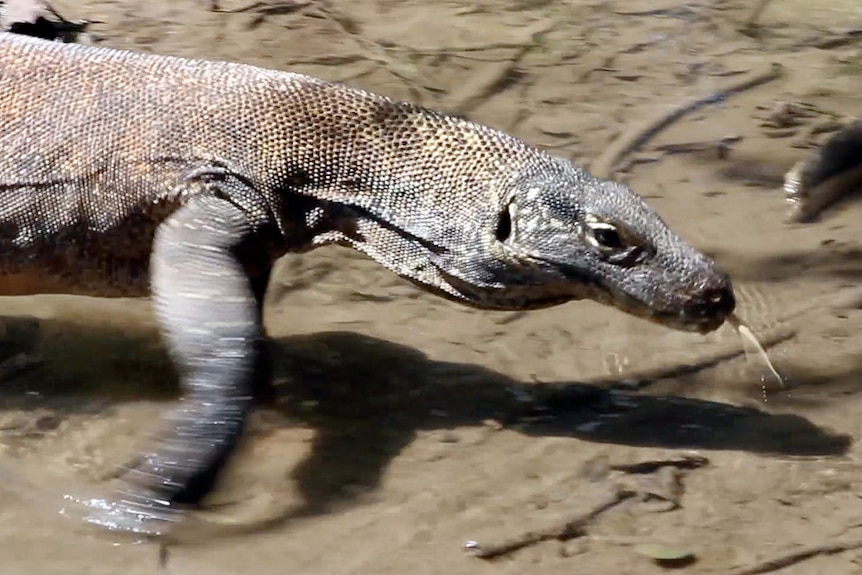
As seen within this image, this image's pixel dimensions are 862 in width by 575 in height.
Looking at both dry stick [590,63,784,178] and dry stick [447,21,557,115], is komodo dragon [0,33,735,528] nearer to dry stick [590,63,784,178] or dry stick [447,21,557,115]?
dry stick [590,63,784,178]

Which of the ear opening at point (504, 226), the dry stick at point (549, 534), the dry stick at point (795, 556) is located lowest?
the dry stick at point (549, 534)

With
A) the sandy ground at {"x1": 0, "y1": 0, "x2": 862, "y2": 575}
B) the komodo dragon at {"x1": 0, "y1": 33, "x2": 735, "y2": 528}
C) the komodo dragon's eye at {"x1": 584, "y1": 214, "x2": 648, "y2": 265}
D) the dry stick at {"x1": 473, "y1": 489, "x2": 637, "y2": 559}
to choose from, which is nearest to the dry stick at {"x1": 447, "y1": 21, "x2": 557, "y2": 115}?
the sandy ground at {"x1": 0, "y1": 0, "x2": 862, "y2": 575}

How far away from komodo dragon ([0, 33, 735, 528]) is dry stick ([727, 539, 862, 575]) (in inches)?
27.2

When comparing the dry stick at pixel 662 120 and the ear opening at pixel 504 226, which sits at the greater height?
the ear opening at pixel 504 226

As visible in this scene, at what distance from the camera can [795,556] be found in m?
3.19

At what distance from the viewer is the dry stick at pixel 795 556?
124 inches

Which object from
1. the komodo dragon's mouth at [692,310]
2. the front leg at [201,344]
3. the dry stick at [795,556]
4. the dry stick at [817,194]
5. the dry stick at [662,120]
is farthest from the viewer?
the dry stick at [662,120]

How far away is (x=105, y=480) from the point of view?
339 centimetres

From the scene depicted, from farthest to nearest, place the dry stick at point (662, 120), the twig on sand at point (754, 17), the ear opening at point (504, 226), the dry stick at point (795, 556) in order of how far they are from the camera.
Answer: the twig on sand at point (754, 17) → the dry stick at point (662, 120) → the ear opening at point (504, 226) → the dry stick at point (795, 556)

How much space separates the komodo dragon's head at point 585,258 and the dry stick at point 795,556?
691 mm

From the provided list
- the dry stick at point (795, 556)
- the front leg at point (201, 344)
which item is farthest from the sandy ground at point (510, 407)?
the front leg at point (201, 344)

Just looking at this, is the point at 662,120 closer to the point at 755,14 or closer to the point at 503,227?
the point at 755,14

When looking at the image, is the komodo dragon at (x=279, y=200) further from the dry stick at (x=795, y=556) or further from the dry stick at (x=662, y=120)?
the dry stick at (x=662, y=120)

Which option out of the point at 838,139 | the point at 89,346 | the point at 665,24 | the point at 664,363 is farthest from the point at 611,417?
the point at 665,24
